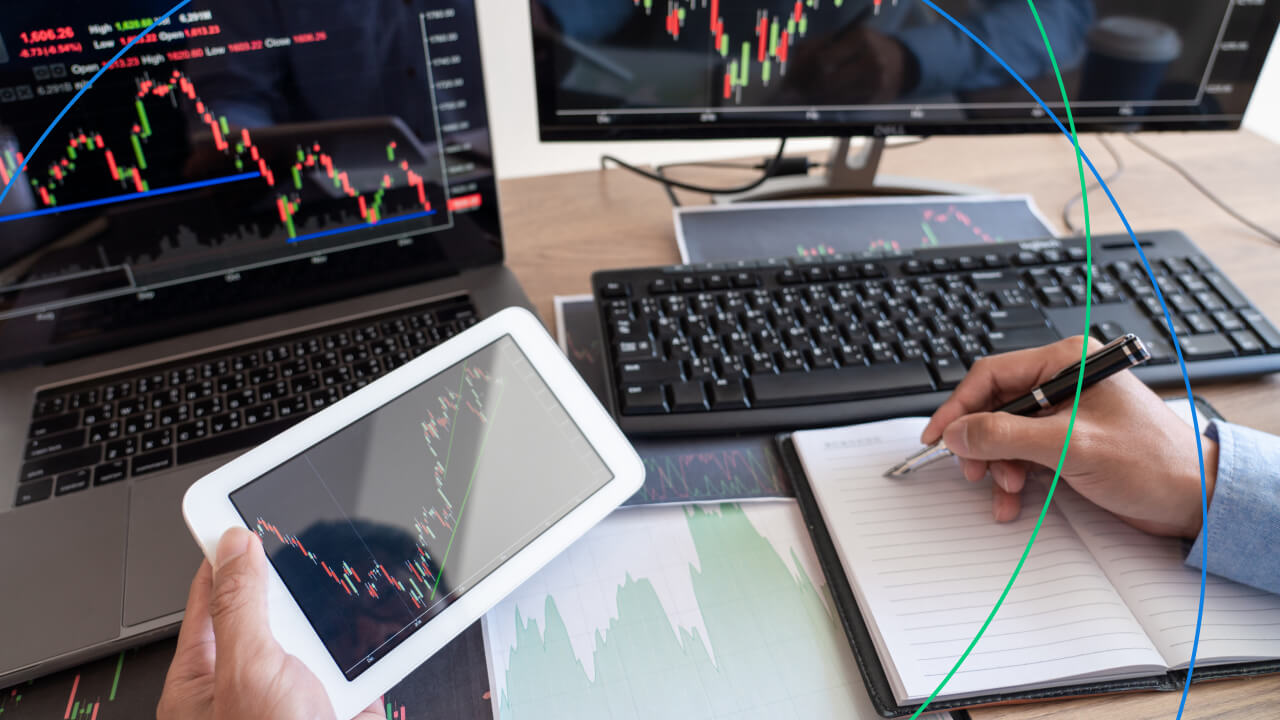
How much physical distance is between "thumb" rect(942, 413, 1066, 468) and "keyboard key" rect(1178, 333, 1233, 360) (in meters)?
0.21

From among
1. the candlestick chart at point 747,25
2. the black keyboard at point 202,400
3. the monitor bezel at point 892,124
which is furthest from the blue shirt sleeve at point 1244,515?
the black keyboard at point 202,400

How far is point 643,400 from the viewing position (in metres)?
0.60

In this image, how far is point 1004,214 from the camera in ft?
2.81

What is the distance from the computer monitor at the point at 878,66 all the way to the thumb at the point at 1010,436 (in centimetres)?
36

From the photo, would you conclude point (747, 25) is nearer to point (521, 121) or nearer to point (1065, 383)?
point (1065, 383)

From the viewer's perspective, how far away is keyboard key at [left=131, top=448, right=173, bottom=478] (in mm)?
552

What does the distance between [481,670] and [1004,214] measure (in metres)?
0.73

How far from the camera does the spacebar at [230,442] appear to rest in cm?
56

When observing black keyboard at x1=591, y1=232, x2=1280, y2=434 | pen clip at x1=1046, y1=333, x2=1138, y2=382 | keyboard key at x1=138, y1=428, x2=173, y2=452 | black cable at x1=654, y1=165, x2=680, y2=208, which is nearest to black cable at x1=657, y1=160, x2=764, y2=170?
black cable at x1=654, y1=165, x2=680, y2=208

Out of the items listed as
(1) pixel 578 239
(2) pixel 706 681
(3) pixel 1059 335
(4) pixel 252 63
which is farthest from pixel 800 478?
(4) pixel 252 63

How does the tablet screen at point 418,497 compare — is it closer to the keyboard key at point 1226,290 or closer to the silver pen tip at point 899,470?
the silver pen tip at point 899,470

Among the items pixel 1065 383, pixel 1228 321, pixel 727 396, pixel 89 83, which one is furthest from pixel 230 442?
pixel 1228 321

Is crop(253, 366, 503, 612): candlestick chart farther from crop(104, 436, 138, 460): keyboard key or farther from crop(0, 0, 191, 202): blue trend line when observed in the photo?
crop(0, 0, 191, 202): blue trend line

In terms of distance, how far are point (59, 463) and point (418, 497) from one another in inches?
11.2
